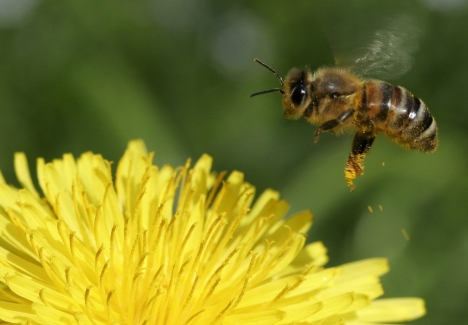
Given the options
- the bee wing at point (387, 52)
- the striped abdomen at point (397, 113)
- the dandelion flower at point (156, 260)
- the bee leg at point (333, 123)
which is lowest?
the dandelion flower at point (156, 260)

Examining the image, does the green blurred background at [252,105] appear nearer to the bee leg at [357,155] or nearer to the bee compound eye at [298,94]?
the bee compound eye at [298,94]

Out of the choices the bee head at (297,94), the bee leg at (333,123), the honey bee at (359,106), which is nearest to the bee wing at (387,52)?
the honey bee at (359,106)

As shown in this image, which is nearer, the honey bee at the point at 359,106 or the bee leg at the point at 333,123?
the bee leg at the point at 333,123

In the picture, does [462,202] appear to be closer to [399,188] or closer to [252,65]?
[399,188]

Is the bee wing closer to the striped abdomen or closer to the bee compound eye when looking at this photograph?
the striped abdomen

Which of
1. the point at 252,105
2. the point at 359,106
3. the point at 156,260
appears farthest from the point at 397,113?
the point at 252,105

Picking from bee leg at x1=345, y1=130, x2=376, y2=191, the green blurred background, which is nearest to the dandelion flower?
bee leg at x1=345, y1=130, x2=376, y2=191
